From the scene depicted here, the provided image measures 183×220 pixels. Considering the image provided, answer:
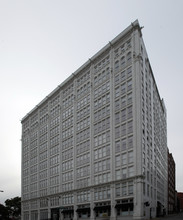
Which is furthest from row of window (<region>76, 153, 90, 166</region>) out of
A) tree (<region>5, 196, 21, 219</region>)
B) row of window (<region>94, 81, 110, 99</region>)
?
tree (<region>5, 196, 21, 219</region>)

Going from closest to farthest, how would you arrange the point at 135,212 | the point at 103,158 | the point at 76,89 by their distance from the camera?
the point at 135,212 < the point at 103,158 < the point at 76,89

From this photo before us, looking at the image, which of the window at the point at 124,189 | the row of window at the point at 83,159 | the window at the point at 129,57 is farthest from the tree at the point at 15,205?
the window at the point at 129,57

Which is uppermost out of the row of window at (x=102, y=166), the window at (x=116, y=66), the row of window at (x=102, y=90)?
the window at (x=116, y=66)

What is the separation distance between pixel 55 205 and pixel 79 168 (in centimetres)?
1872

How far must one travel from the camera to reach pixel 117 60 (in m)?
75.8

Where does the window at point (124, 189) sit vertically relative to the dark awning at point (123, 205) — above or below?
above

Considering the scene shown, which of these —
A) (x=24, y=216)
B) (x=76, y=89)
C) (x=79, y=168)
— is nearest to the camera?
(x=79, y=168)

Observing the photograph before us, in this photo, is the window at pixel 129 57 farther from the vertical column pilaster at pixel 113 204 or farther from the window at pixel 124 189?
the vertical column pilaster at pixel 113 204

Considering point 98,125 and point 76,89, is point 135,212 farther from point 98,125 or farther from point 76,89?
point 76,89

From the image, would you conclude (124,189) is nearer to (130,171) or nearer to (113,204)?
(130,171)

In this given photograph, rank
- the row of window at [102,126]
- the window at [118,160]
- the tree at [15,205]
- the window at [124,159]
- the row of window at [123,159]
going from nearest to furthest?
the row of window at [123,159] < the window at [124,159] < the window at [118,160] < the row of window at [102,126] < the tree at [15,205]

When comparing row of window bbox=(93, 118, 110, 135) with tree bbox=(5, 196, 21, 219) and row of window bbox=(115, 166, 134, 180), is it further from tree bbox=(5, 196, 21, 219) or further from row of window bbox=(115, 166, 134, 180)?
tree bbox=(5, 196, 21, 219)

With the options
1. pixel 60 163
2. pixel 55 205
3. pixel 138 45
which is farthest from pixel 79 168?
pixel 138 45

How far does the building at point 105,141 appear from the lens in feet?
218
